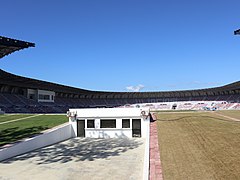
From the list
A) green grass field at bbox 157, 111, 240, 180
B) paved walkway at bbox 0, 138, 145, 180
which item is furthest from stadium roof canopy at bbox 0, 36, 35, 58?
green grass field at bbox 157, 111, 240, 180

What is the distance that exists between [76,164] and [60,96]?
6061 cm

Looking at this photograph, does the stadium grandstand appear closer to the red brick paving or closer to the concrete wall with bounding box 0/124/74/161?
the concrete wall with bounding box 0/124/74/161

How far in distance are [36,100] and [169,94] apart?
169 ft

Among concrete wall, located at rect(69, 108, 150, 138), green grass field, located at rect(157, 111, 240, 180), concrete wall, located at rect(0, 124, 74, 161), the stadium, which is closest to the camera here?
green grass field, located at rect(157, 111, 240, 180)

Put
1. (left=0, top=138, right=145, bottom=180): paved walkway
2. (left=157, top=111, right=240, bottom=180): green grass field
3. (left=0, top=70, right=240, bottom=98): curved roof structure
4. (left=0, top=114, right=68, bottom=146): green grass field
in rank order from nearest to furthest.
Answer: (left=157, top=111, right=240, bottom=180): green grass field < (left=0, top=138, right=145, bottom=180): paved walkway < (left=0, top=114, right=68, bottom=146): green grass field < (left=0, top=70, right=240, bottom=98): curved roof structure

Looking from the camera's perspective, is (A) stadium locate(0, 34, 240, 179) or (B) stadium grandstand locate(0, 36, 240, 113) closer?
(A) stadium locate(0, 34, 240, 179)

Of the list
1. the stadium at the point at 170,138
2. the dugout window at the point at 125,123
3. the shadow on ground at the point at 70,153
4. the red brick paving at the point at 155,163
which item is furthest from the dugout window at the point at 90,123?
the red brick paving at the point at 155,163

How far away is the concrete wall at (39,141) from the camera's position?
1629 centimetres

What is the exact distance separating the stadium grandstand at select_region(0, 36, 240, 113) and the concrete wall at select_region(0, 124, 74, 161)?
1287 centimetres

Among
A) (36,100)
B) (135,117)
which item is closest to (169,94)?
(36,100)

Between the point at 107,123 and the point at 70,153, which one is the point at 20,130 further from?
the point at 107,123

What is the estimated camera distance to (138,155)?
668 inches

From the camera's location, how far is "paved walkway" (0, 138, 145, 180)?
12.2 meters

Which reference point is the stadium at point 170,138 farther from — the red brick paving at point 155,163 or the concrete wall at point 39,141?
the concrete wall at point 39,141
